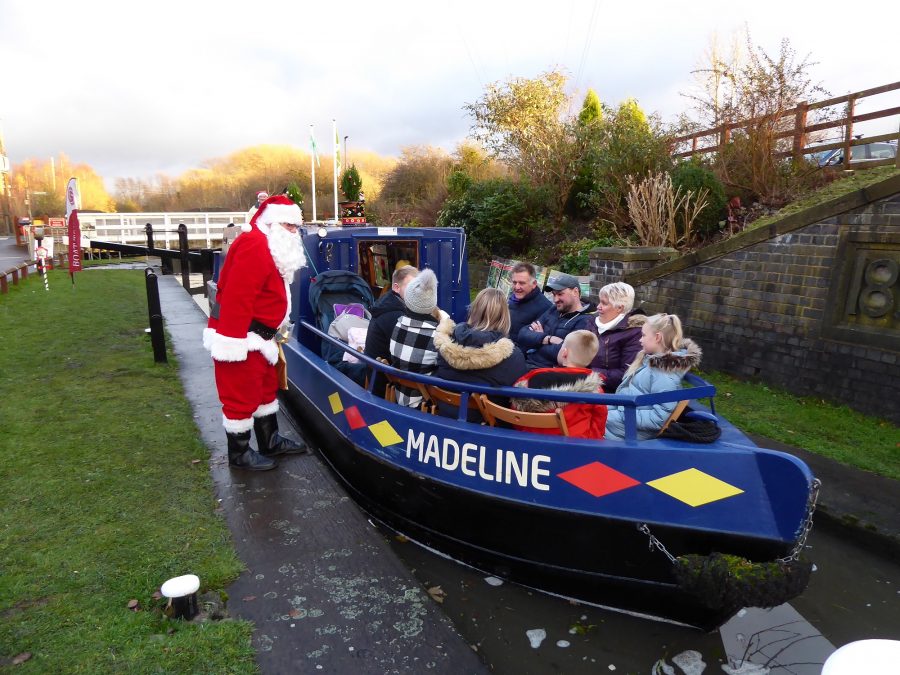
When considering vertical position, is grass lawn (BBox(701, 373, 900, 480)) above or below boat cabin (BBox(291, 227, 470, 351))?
below

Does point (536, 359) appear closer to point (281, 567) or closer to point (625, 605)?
point (625, 605)

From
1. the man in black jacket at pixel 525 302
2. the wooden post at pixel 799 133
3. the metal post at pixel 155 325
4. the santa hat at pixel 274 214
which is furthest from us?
the wooden post at pixel 799 133

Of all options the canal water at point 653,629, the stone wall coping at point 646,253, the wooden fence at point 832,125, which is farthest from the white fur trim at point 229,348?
the wooden fence at point 832,125

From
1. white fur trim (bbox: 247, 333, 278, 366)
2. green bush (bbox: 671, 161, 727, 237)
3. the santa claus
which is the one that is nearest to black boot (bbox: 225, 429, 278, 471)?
the santa claus

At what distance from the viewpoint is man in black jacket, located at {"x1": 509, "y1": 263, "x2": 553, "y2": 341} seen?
5.16 meters

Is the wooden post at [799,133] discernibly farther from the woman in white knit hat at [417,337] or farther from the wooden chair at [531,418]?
the wooden chair at [531,418]

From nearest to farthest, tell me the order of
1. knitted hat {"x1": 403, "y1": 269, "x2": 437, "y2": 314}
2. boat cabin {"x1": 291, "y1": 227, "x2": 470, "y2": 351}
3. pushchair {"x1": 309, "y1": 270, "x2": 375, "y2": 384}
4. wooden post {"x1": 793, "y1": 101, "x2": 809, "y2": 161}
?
knitted hat {"x1": 403, "y1": 269, "x2": 437, "y2": 314}
pushchair {"x1": 309, "y1": 270, "x2": 375, "y2": 384}
boat cabin {"x1": 291, "y1": 227, "x2": 470, "y2": 351}
wooden post {"x1": 793, "y1": 101, "x2": 809, "y2": 161}

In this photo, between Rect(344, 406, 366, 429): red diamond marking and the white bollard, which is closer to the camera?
the white bollard

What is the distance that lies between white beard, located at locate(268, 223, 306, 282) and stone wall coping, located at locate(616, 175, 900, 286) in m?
5.16

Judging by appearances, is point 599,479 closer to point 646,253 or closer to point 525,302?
point 525,302

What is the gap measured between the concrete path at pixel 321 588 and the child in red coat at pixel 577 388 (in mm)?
1162

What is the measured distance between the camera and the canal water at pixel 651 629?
2910mm

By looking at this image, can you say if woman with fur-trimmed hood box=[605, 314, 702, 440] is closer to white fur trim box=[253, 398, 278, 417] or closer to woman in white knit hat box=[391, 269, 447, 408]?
woman in white knit hat box=[391, 269, 447, 408]

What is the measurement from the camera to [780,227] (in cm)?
654
